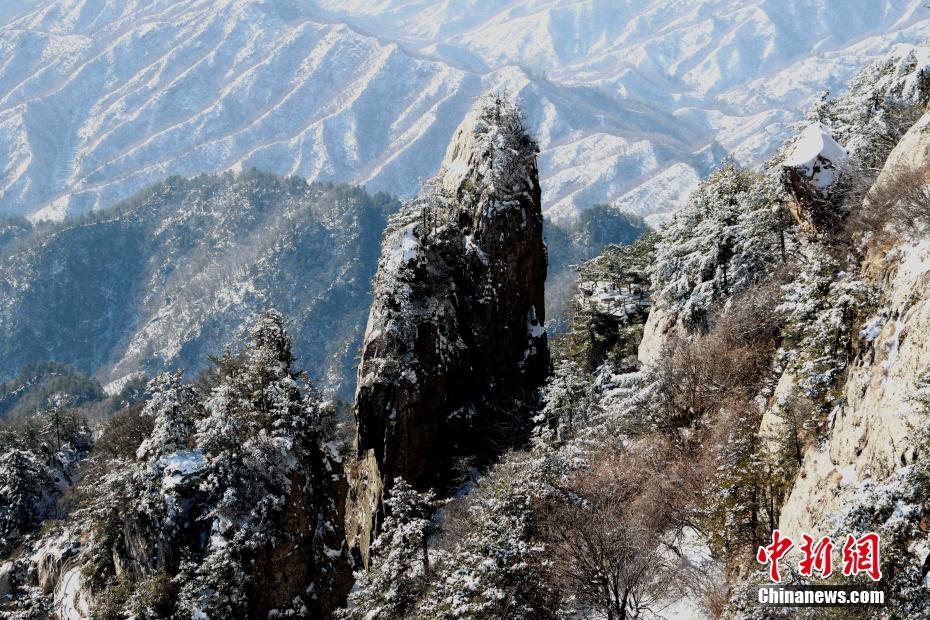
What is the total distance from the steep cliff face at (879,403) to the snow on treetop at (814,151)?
10.5m

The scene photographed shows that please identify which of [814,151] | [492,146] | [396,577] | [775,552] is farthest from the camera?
[492,146]

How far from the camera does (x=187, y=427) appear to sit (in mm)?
44312

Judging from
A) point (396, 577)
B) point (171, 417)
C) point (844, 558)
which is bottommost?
point (396, 577)

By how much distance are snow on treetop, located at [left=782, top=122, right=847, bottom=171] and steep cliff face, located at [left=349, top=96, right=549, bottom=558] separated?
22.3m

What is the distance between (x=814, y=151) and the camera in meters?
32.4

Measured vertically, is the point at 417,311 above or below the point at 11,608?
above

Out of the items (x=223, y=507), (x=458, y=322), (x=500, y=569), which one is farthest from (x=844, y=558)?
(x=458, y=322)

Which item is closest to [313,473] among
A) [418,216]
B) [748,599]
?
[418,216]

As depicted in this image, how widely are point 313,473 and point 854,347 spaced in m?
33.6

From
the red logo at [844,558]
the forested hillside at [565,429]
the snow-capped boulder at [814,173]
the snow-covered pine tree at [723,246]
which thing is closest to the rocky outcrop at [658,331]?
the forested hillside at [565,429]

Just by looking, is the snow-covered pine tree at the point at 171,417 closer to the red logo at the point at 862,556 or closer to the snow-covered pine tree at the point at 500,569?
the snow-covered pine tree at the point at 500,569

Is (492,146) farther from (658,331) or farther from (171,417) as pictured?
(171,417)

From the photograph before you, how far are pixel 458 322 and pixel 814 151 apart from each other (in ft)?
86.8

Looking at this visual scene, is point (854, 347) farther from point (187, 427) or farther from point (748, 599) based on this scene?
point (187, 427)
